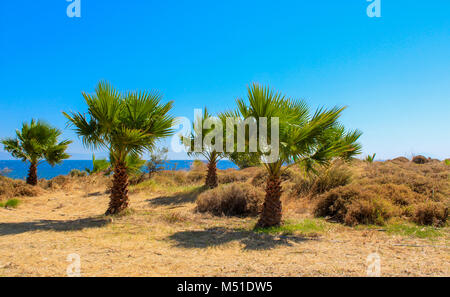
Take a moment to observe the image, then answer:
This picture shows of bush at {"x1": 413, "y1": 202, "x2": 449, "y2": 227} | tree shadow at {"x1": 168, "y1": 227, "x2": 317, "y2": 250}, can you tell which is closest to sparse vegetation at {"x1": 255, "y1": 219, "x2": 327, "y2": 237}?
tree shadow at {"x1": 168, "y1": 227, "x2": 317, "y2": 250}

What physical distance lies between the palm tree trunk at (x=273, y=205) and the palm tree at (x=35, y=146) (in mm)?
13300

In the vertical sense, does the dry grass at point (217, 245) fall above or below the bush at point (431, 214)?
below

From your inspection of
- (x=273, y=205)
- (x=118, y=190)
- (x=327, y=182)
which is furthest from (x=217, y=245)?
(x=327, y=182)

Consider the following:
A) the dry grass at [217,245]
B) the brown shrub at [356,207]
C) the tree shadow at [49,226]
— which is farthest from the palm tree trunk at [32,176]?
the brown shrub at [356,207]

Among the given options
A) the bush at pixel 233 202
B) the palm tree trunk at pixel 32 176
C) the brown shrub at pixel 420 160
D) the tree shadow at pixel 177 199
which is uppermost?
the brown shrub at pixel 420 160

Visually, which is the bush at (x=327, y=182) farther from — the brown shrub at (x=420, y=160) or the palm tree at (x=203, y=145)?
the brown shrub at (x=420, y=160)

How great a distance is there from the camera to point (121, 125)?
8.16m

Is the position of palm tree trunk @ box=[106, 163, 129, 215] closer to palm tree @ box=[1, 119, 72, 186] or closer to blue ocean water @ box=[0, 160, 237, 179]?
blue ocean water @ box=[0, 160, 237, 179]

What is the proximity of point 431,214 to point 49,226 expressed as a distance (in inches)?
397

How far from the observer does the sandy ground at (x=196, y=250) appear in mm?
3916

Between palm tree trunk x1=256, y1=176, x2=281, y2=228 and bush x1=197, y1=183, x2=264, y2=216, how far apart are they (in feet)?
7.09

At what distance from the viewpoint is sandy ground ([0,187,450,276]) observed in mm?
3916

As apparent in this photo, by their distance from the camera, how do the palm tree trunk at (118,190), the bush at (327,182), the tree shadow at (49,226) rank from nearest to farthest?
the tree shadow at (49,226)
the palm tree trunk at (118,190)
the bush at (327,182)

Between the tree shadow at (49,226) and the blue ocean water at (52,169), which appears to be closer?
the tree shadow at (49,226)
